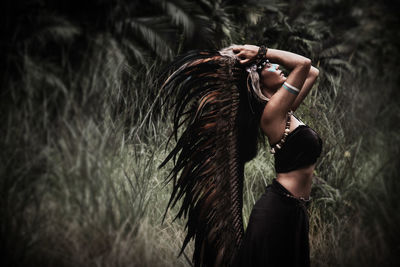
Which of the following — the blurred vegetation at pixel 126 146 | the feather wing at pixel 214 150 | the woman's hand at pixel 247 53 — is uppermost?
the woman's hand at pixel 247 53

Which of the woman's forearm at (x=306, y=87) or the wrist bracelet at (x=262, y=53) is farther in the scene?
the woman's forearm at (x=306, y=87)

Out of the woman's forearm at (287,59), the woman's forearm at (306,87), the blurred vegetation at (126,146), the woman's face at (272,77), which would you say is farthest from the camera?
the blurred vegetation at (126,146)

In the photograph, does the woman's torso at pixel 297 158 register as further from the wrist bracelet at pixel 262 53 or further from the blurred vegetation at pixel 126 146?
the blurred vegetation at pixel 126 146

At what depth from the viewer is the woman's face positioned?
1.62 m

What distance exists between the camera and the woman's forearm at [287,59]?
151cm

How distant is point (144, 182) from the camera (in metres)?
2.41

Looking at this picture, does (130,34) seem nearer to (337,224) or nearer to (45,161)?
(45,161)

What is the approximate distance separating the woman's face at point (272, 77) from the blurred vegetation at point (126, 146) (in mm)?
616

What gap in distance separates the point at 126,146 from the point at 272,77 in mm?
1643

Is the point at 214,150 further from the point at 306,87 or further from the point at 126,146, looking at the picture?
the point at 126,146

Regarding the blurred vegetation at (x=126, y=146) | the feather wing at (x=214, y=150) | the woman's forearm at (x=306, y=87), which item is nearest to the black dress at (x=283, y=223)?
the feather wing at (x=214, y=150)

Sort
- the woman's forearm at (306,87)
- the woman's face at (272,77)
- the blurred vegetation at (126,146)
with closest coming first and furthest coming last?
the woman's face at (272,77) < the woman's forearm at (306,87) < the blurred vegetation at (126,146)

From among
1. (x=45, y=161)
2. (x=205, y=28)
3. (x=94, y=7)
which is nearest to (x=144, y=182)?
(x=45, y=161)

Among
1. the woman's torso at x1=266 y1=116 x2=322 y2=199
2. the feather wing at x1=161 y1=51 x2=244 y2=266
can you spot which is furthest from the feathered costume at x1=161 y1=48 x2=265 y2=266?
the woman's torso at x1=266 y1=116 x2=322 y2=199
